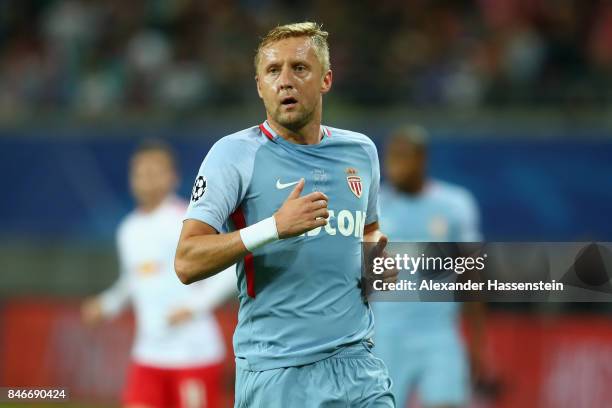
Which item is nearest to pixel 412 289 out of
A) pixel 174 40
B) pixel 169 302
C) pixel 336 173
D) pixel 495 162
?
pixel 336 173

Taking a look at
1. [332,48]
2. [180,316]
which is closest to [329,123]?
[332,48]

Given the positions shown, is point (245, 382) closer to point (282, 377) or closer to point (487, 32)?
point (282, 377)

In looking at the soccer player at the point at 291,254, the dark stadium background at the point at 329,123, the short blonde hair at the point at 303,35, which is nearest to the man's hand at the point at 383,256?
the soccer player at the point at 291,254

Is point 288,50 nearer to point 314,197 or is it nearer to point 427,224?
point 314,197

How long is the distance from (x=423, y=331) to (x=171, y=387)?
1.94m

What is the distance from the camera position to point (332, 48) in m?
13.6

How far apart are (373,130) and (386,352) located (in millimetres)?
4671

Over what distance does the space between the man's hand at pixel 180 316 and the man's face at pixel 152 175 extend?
0.96 m

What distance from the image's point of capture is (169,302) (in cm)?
805

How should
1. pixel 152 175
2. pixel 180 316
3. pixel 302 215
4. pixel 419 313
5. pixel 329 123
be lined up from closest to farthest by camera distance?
pixel 302 215, pixel 180 316, pixel 152 175, pixel 419 313, pixel 329 123

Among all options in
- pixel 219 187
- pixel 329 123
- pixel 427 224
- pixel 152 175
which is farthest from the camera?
pixel 329 123

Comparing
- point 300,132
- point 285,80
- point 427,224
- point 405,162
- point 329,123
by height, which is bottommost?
point 300,132

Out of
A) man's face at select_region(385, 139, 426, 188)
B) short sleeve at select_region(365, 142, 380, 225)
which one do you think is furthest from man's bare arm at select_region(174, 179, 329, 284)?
man's face at select_region(385, 139, 426, 188)

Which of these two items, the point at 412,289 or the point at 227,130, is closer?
the point at 412,289
